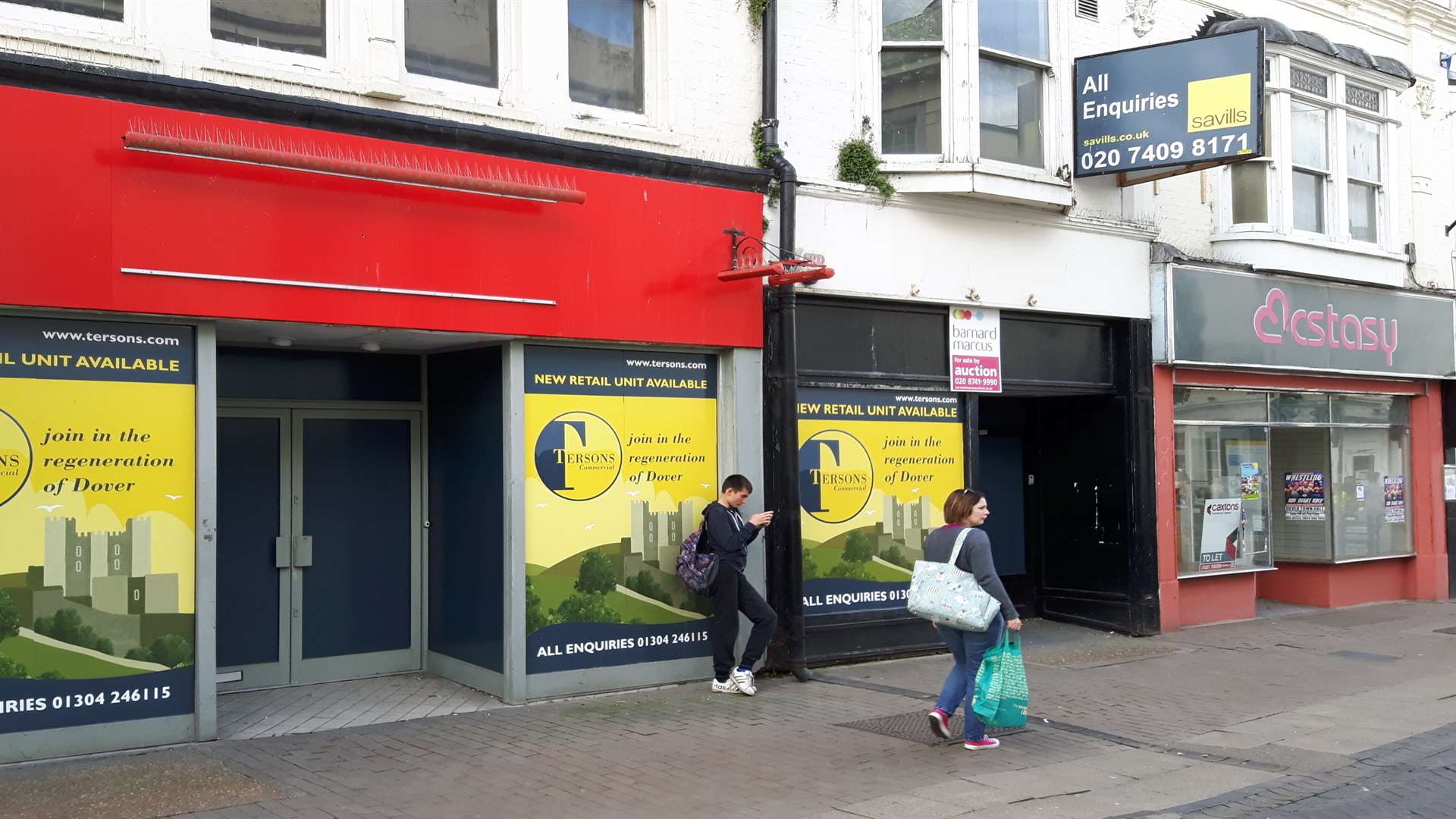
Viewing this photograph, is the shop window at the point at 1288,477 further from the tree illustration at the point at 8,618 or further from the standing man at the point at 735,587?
the tree illustration at the point at 8,618

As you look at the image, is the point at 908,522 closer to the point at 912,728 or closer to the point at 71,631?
the point at 912,728

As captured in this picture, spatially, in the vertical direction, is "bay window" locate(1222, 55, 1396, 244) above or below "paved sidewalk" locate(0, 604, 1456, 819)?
above

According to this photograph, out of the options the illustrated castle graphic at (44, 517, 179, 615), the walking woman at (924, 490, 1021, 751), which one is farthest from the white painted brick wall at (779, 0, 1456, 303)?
the illustrated castle graphic at (44, 517, 179, 615)

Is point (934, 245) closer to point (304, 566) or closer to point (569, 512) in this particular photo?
point (569, 512)

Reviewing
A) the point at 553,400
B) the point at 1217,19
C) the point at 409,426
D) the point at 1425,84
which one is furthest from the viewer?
the point at 1425,84

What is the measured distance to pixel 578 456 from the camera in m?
9.61

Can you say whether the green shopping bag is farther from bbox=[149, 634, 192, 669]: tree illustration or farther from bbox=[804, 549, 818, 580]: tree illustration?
bbox=[149, 634, 192, 669]: tree illustration

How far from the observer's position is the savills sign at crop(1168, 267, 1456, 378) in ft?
44.8

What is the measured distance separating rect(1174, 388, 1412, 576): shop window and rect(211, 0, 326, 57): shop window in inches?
375

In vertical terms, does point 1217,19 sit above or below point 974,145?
above

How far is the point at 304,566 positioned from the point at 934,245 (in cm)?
616

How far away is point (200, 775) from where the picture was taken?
7.11 metres

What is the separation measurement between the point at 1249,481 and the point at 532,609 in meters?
9.16

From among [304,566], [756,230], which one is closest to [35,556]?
[304,566]
